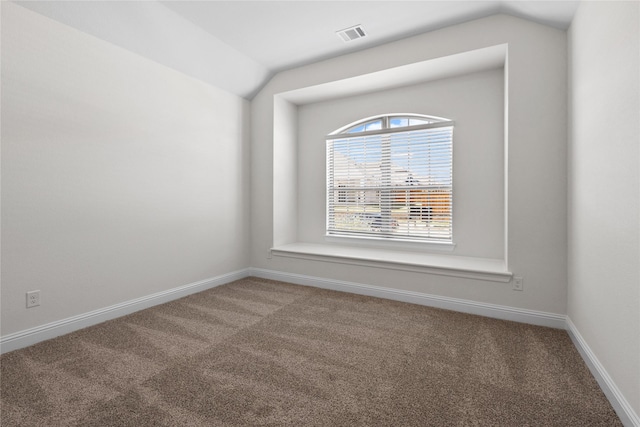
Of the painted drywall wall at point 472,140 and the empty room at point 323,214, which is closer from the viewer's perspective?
the empty room at point 323,214

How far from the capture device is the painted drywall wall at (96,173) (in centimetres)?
214

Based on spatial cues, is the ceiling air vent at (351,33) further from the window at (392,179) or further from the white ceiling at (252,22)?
the window at (392,179)

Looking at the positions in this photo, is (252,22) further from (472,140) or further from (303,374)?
(303,374)

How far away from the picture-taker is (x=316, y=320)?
8.94ft

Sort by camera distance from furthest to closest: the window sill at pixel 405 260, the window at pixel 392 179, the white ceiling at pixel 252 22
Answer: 1. the window at pixel 392 179
2. the window sill at pixel 405 260
3. the white ceiling at pixel 252 22

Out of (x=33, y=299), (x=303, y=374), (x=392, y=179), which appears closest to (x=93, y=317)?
(x=33, y=299)

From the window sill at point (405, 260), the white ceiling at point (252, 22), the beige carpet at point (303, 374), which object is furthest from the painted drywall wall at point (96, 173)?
the window sill at point (405, 260)

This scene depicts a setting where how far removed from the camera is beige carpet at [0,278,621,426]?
150 cm

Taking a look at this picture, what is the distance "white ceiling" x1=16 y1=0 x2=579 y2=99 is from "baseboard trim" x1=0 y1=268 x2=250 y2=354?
7.63 feet

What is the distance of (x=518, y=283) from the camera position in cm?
266

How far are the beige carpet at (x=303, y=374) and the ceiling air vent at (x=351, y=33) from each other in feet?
9.03

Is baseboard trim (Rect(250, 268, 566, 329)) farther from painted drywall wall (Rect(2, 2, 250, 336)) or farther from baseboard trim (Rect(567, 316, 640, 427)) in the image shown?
painted drywall wall (Rect(2, 2, 250, 336))

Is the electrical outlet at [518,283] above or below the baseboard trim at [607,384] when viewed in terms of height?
above

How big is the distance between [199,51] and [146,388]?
3.04m
